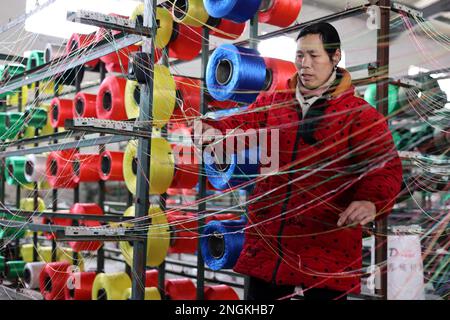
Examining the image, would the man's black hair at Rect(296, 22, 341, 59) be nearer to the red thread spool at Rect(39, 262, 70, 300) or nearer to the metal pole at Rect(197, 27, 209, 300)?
the metal pole at Rect(197, 27, 209, 300)

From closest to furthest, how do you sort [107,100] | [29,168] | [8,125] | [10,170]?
[107,100], [29,168], [8,125], [10,170]

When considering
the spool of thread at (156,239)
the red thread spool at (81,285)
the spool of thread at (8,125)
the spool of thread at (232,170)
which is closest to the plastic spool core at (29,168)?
the spool of thread at (8,125)

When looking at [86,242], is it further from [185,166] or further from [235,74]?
[235,74]

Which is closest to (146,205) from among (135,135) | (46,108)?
(135,135)

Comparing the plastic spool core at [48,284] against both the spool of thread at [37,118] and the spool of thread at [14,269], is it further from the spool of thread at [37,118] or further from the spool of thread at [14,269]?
the spool of thread at [37,118]

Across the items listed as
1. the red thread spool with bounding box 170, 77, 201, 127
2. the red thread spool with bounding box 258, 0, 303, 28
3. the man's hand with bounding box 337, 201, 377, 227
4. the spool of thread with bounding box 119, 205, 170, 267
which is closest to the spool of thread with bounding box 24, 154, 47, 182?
the spool of thread with bounding box 119, 205, 170, 267

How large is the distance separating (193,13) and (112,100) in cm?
83

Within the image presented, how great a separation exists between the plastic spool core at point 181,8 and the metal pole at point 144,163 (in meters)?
0.44

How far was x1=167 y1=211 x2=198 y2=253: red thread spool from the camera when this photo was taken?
3.81 metres

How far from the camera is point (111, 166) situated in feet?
13.6

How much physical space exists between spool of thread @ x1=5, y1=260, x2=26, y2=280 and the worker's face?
4508 mm

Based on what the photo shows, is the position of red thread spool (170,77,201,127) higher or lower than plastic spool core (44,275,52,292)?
higher

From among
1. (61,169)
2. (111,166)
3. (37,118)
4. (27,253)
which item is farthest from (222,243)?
(27,253)

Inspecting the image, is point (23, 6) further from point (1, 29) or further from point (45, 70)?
point (45, 70)
